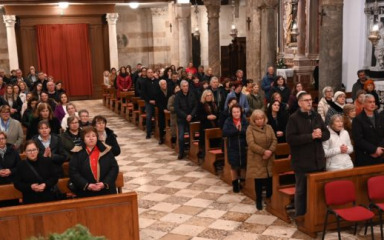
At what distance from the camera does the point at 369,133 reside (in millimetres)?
6918

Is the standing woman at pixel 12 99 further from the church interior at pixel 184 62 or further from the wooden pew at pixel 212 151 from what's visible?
the wooden pew at pixel 212 151

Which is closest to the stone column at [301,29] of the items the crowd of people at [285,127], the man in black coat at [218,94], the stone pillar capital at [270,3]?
the stone pillar capital at [270,3]

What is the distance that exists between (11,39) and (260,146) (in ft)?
50.4

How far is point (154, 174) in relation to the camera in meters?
9.77

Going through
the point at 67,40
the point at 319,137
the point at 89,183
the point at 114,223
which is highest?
→ the point at 67,40

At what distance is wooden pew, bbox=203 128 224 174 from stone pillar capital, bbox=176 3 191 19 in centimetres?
1046

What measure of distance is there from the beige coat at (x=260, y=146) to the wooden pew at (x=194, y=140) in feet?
10.0

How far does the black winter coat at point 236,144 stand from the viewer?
26.0 feet

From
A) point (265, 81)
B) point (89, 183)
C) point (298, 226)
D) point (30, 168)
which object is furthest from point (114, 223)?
point (265, 81)

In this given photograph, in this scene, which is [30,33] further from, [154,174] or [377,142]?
[377,142]

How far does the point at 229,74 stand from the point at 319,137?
54.6ft

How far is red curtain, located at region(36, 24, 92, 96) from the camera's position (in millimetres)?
21234

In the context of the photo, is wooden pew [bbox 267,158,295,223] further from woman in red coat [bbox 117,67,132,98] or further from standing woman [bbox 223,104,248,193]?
woman in red coat [bbox 117,67,132,98]

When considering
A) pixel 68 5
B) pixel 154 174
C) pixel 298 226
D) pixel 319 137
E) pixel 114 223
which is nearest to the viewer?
pixel 114 223
